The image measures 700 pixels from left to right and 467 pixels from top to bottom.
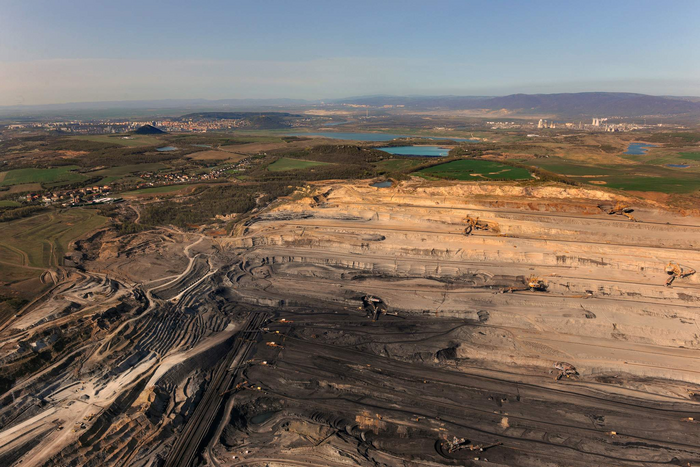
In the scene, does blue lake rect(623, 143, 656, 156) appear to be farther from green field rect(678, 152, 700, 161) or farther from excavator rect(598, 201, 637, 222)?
excavator rect(598, 201, 637, 222)

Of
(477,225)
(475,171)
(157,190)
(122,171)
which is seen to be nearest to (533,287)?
(477,225)

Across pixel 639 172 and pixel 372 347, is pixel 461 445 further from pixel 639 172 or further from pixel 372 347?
pixel 639 172

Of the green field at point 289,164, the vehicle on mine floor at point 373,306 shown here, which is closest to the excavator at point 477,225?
the vehicle on mine floor at point 373,306

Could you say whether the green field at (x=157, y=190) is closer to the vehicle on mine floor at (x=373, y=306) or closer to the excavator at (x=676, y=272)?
the vehicle on mine floor at (x=373, y=306)

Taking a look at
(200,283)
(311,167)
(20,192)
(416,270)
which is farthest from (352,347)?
(20,192)

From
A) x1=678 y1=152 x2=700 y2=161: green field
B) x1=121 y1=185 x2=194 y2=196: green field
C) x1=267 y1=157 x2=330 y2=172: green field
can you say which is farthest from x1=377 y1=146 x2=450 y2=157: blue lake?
x1=121 y1=185 x2=194 y2=196: green field

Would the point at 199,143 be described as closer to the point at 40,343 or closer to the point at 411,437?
the point at 40,343
